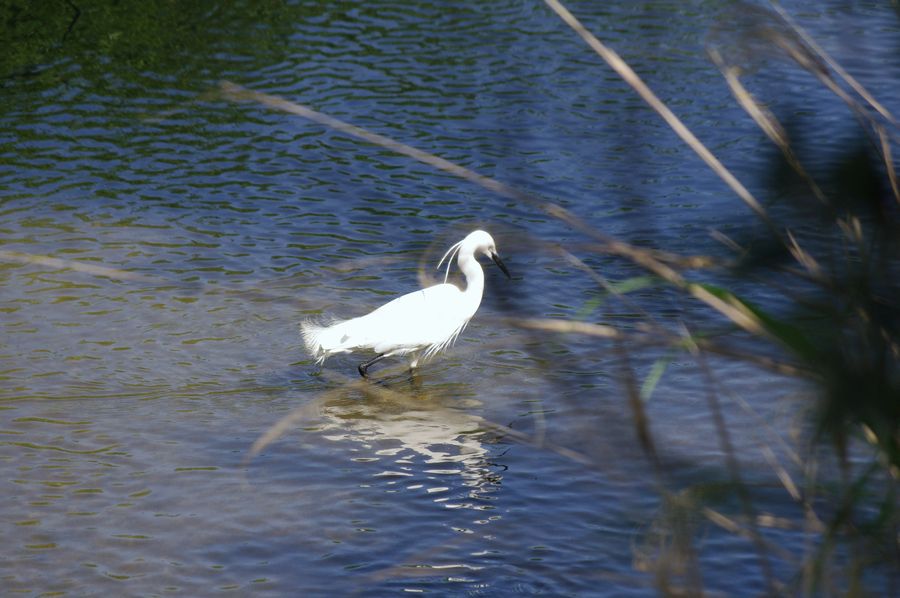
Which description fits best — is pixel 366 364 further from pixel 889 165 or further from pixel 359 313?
pixel 889 165

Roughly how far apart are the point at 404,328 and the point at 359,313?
0.70 m

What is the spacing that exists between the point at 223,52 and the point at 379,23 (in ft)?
5.68

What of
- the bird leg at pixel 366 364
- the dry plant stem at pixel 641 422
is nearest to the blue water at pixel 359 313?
the dry plant stem at pixel 641 422

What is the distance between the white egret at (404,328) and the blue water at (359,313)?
7.1 inches

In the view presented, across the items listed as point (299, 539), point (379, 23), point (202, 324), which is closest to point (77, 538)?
point (299, 539)

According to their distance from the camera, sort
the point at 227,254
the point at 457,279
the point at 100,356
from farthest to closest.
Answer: the point at 457,279, the point at 227,254, the point at 100,356

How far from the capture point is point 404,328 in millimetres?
6438

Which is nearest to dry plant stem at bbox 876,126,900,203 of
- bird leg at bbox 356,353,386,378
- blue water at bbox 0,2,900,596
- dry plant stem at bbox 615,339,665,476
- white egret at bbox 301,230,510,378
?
blue water at bbox 0,2,900,596

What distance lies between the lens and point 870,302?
132 centimetres

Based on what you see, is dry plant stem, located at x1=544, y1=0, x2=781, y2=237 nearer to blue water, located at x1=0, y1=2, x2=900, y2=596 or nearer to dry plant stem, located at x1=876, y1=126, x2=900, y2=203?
blue water, located at x1=0, y1=2, x2=900, y2=596

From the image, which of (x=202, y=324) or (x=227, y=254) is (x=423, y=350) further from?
(x=227, y=254)

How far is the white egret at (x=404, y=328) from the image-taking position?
21.0 feet

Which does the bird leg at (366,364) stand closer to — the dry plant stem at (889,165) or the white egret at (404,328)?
the white egret at (404,328)

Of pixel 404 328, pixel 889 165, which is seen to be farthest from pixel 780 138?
pixel 404 328
